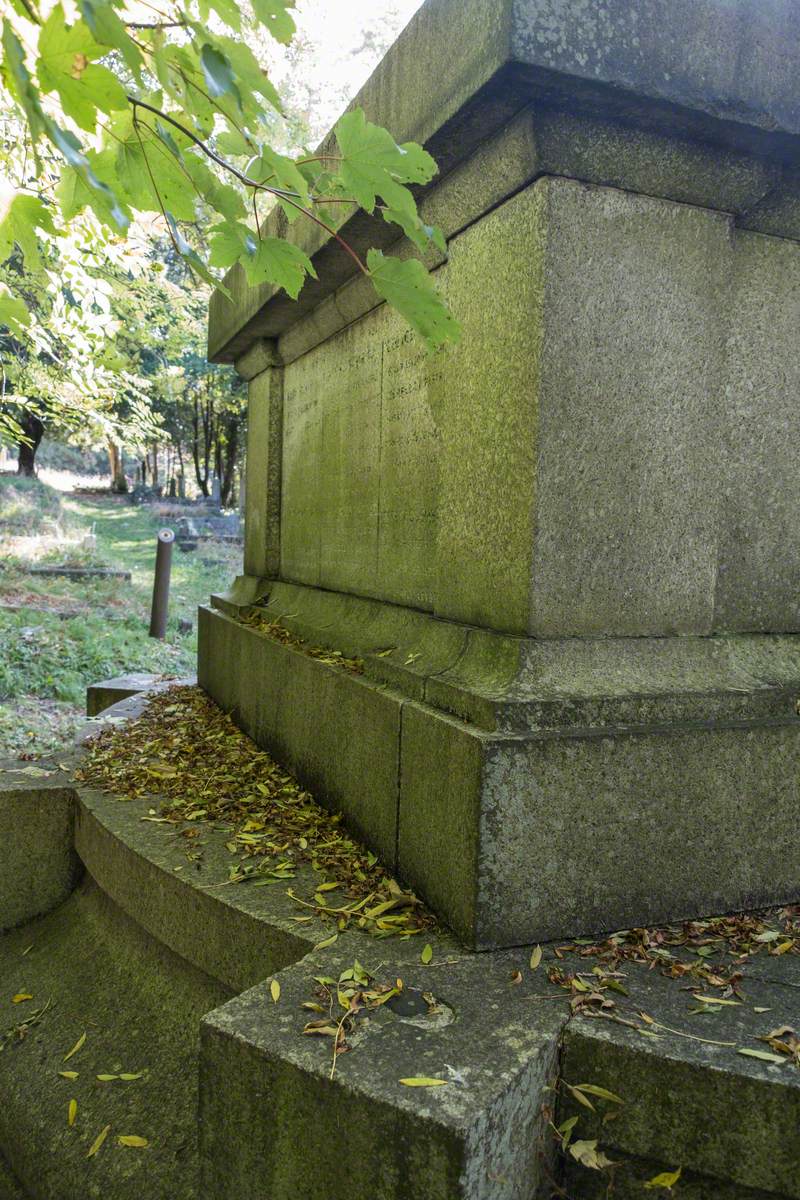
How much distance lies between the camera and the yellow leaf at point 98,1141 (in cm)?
246

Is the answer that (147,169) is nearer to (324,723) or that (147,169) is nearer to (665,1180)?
(324,723)

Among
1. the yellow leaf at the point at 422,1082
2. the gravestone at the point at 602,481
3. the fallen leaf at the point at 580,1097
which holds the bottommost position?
the fallen leaf at the point at 580,1097

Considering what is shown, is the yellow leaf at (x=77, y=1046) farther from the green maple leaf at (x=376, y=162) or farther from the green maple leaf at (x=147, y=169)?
the green maple leaf at (x=376, y=162)

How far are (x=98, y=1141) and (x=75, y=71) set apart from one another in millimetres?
2688

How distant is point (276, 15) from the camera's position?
1.66m

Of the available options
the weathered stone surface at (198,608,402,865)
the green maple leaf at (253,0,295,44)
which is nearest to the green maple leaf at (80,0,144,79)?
the green maple leaf at (253,0,295,44)

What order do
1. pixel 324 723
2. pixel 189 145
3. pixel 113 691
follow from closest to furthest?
pixel 189 145 → pixel 324 723 → pixel 113 691

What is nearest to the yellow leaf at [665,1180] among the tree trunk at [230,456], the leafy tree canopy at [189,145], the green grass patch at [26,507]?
the leafy tree canopy at [189,145]

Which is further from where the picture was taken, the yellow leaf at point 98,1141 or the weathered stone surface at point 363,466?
the weathered stone surface at point 363,466

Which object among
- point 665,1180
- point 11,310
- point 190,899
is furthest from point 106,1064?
point 11,310

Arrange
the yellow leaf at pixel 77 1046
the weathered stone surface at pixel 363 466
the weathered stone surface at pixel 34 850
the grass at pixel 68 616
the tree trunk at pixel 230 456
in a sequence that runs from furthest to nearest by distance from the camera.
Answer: the tree trunk at pixel 230 456
the grass at pixel 68 616
the weathered stone surface at pixel 34 850
the weathered stone surface at pixel 363 466
the yellow leaf at pixel 77 1046

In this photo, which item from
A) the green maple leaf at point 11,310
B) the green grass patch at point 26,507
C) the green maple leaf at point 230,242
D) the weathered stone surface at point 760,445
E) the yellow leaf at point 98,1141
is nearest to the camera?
the green maple leaf at point 230,242

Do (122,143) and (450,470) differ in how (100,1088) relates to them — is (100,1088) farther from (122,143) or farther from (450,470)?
(122,143)

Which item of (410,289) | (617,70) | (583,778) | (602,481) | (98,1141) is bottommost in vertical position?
(98,1141)
